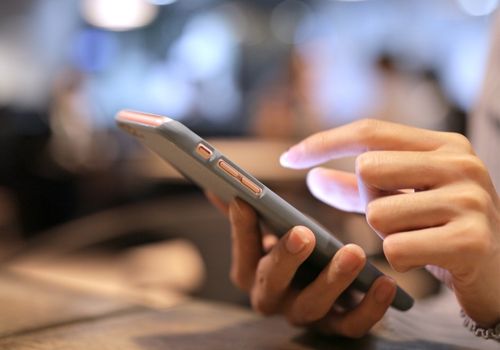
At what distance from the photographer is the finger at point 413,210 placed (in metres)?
0.48

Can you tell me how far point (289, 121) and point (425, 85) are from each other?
2.95 feet

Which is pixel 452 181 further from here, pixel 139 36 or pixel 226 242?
pixel 139 36

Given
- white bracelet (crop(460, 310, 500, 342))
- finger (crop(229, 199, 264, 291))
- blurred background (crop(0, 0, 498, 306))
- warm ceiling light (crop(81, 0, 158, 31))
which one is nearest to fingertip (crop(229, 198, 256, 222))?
finger (crop(229, 199, 264, 291))

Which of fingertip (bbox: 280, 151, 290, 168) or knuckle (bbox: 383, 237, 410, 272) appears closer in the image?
knuckle (bbox: 383, 237, 410, 272)

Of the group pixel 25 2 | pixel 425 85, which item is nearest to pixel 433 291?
pixel 425 85

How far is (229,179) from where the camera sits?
51cm

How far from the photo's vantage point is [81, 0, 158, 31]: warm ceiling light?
25.7 feet

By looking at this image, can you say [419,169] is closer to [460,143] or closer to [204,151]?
[460,143]

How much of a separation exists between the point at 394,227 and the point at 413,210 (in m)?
0.02

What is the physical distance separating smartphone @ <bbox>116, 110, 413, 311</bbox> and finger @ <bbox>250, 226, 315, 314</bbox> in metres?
0.01

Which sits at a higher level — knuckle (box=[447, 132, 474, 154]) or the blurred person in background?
knuckle (box=[447, 132, 474, 154])

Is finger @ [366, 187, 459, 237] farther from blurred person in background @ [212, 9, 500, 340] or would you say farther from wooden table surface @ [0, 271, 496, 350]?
wooden table surface @ [0, 271, 496, 350]

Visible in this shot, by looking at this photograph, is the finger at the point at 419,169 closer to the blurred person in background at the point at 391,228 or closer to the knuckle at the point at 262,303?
the blurred person in background at the point at 391,228

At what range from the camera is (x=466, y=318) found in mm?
590
